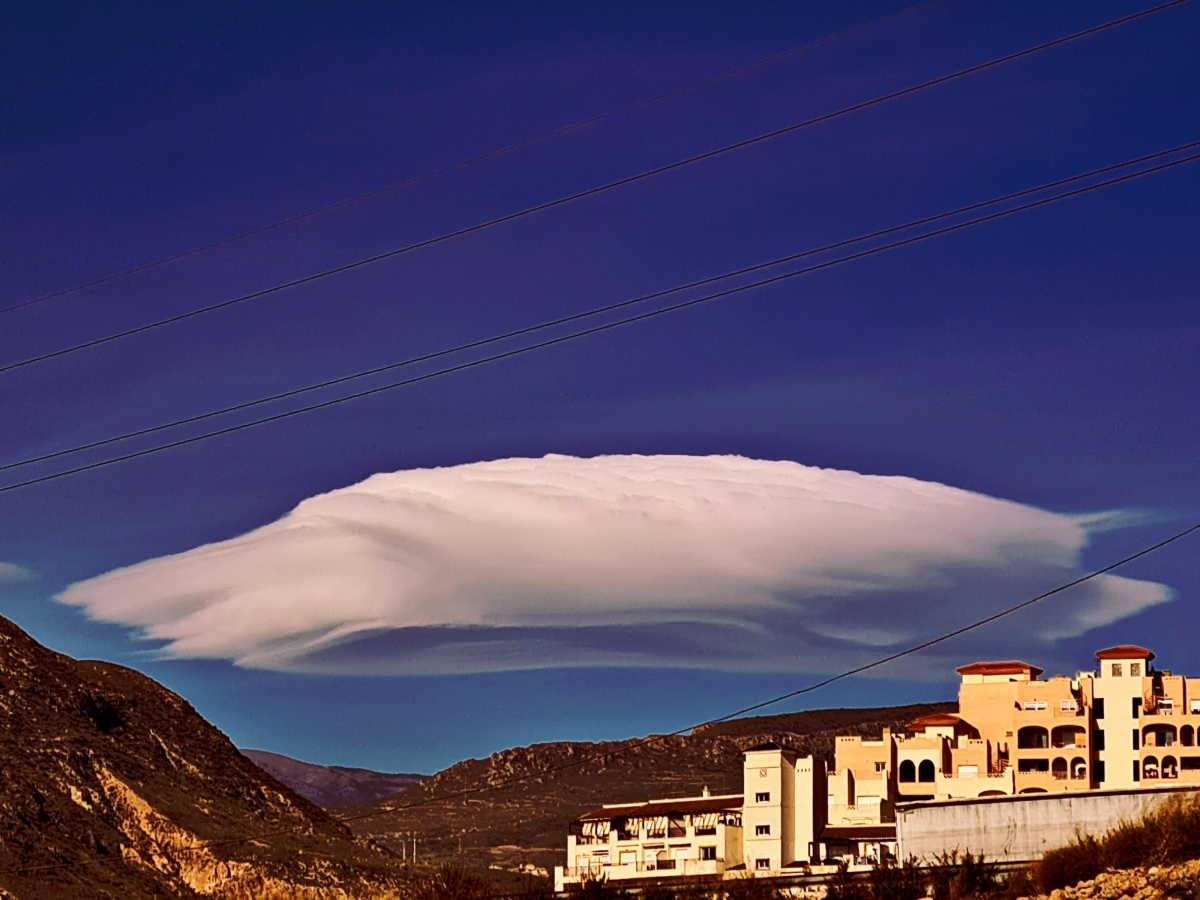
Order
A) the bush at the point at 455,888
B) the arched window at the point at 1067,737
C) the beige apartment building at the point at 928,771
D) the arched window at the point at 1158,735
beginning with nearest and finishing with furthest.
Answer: the bush at the point at 455,888, the beige apartment building at the point at 928,771, the arched window at the point at 1158,735, the arched window at the point at 1067,737

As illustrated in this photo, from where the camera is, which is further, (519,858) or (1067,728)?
(519,858)

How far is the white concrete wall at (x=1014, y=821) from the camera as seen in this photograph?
2008 inches

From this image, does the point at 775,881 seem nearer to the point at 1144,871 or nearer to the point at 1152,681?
the point at 1144,871

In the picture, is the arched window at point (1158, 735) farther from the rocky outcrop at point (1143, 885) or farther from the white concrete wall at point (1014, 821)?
the rocky outcrop at point (1143, 885)

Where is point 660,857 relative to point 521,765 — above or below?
below

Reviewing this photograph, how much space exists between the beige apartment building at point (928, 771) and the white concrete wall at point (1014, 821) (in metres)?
21.8

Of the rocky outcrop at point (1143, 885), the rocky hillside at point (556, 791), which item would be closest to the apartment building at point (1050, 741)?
the rocky hillside at point (556, 791)

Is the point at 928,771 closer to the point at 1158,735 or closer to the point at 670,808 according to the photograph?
the point at 1158,735

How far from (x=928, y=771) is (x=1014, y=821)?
40286mm

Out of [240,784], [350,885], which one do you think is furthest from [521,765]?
[350,885]

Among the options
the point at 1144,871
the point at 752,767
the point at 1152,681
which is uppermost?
the point at 1152,681

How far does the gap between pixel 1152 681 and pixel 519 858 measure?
57.4m

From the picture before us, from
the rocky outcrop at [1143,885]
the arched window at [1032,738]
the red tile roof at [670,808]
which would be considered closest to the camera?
the rocky outcrop at [1143,885]

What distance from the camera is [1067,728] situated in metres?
95.1
